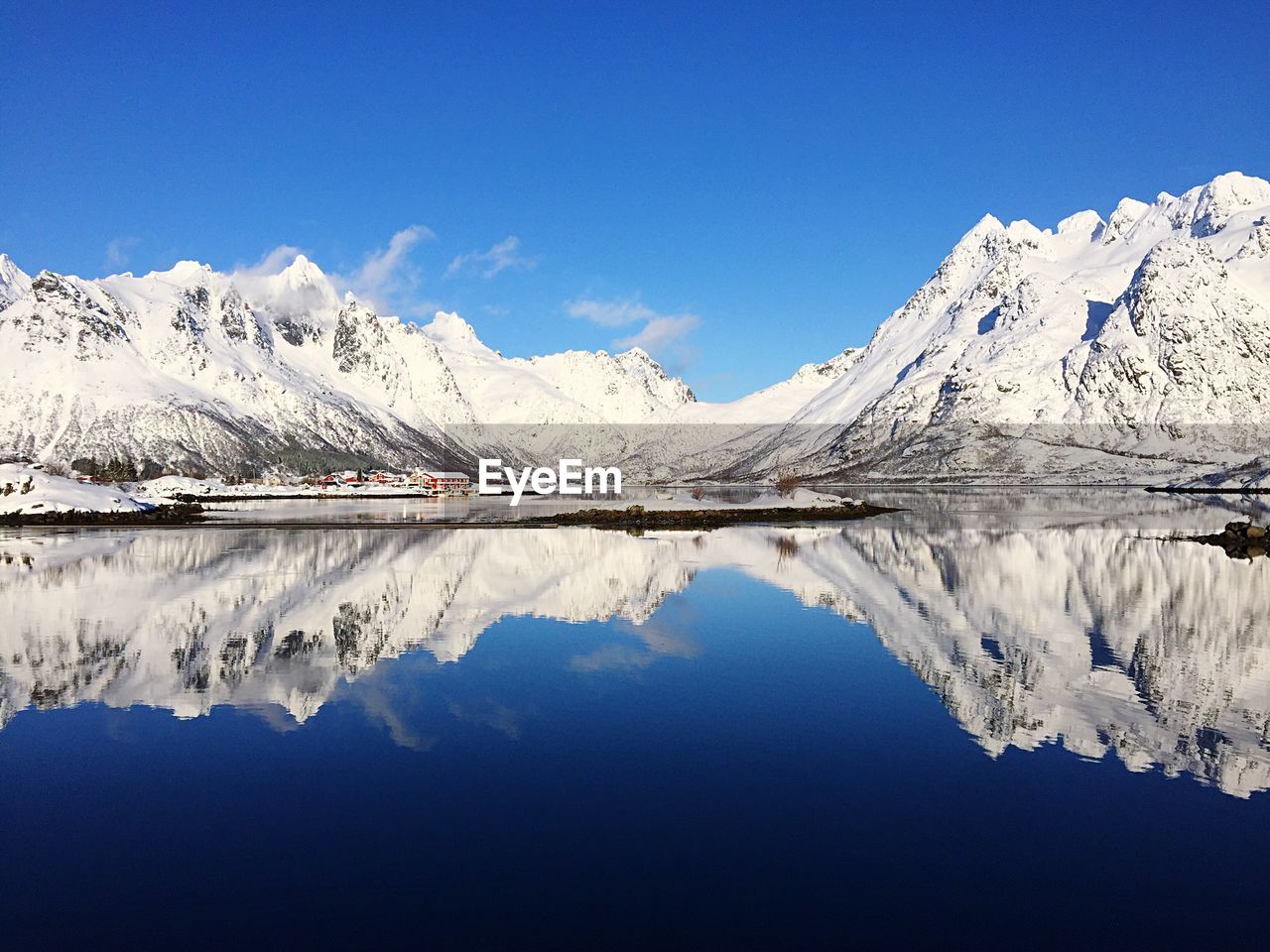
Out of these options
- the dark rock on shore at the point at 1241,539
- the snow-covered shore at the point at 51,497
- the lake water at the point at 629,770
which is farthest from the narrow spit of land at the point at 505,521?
the lake water at the point at 629,770

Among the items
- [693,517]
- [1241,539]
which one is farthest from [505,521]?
[1241,539]

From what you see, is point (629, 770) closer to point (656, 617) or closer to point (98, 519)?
point (656, 617)

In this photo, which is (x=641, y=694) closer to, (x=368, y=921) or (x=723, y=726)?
(x=723, y=726)

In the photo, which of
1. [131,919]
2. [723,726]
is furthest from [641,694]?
[131,919]

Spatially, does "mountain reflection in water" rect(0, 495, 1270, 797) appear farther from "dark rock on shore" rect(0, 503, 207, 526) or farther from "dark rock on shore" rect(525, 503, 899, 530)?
"dark rock on shore" rect(0, 503, 207, 526)

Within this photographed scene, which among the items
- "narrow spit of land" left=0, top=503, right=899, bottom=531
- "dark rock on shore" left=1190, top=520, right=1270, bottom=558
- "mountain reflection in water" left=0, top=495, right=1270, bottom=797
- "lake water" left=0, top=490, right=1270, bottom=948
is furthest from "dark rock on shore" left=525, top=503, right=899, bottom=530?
"lake water" left=0, top=490, right=1270, bottom=948
